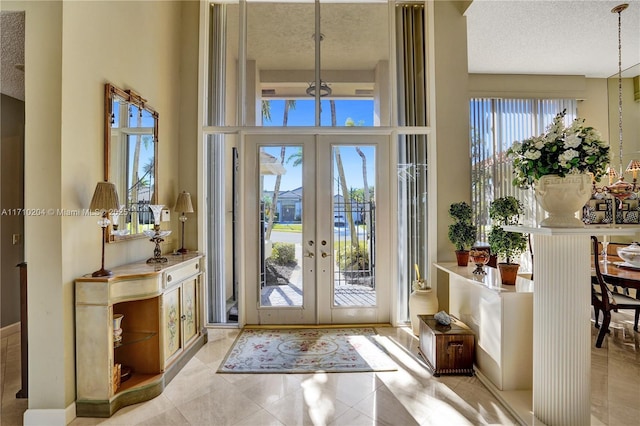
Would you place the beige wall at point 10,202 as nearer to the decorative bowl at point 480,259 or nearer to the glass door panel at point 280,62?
the glass door panel at point 280,62

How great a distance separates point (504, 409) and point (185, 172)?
13.1 feet

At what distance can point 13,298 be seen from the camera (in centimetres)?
379

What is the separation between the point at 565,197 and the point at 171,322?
3199mm

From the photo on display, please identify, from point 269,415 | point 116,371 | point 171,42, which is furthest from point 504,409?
point 171,42

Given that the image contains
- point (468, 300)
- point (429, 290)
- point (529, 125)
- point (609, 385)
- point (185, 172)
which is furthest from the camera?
point (529, 125)

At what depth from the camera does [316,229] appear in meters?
3.96

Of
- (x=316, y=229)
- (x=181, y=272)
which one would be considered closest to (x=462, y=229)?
(x=316, y=229)

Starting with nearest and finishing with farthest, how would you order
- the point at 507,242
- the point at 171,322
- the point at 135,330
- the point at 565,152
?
1. the point at 565,152
2. the point at 507,242
3. the point at 135,330
4. the point at 171,322

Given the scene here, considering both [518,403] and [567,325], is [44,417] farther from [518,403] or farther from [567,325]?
[567,325]

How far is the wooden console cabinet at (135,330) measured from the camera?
2.20 meters

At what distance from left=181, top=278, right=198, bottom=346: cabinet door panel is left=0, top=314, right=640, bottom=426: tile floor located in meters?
0.31

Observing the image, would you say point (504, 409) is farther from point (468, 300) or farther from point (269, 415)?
point (269, 415)

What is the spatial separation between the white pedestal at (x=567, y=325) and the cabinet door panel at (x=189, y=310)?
9.84 ft

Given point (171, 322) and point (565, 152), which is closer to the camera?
point (565, 152)
